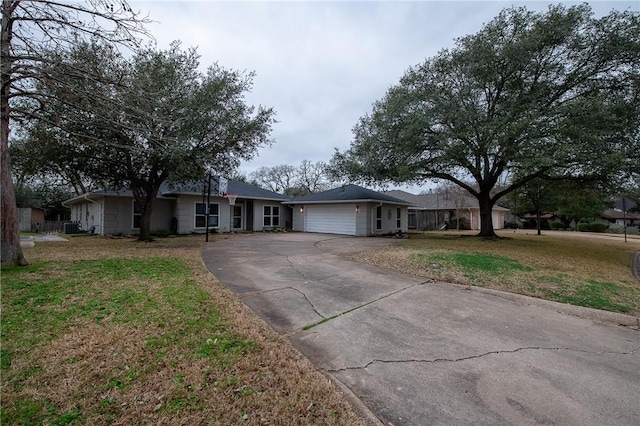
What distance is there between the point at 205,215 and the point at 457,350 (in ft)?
55.4

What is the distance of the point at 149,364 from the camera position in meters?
2.54

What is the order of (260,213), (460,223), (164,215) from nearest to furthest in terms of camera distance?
(164,215) → (260,213) → (460,223)

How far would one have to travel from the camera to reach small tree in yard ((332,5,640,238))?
994cm

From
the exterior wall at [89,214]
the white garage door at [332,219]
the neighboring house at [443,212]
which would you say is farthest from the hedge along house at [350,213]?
the exterior wall at [89,214]

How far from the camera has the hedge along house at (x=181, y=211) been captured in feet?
51.2

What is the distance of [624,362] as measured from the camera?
9.98ft

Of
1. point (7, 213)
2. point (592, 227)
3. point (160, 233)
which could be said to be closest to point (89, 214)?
point (160, 233)

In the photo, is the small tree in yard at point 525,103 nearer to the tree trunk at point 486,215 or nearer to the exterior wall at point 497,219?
the tree trunk at point 486,215

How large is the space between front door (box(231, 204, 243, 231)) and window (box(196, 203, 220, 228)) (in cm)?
122

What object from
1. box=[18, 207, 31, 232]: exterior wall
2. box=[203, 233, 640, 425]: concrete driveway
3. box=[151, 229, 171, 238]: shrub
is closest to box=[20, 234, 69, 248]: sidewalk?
box=[151, 229, 171, 238]: shrub

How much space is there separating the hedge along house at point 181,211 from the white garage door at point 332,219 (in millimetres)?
2920

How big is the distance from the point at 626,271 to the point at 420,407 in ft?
32.1

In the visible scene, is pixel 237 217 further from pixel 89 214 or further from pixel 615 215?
pixel 615 215

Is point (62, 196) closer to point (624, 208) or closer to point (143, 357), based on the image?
point (143, 357)
